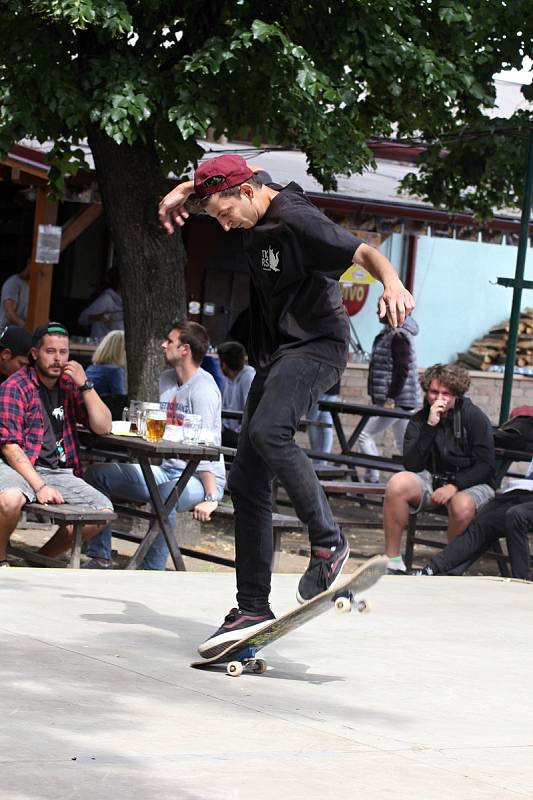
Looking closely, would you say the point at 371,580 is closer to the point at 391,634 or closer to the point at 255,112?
the point at 391,634

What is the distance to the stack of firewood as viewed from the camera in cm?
2084

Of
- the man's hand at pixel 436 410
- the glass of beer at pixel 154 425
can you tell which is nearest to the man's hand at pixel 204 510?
the glass of beer at pixel 154 425

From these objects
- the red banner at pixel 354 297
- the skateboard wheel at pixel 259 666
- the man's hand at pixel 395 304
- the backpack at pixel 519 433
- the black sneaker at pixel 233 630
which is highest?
the man's hand at pixel 395 304

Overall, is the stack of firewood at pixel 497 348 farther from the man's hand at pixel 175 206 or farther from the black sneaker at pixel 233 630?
the black sneaker at pixel 233 630

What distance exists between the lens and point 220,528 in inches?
457

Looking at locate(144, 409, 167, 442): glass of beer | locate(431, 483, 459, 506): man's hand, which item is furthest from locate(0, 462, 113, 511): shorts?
locate(431, 483, 459, 506): man's hand

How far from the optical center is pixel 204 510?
823cm

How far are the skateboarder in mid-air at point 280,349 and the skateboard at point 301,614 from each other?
0.16 feet

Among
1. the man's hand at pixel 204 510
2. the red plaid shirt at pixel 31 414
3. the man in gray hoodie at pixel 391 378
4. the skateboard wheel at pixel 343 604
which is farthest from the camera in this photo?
the man in gray hoodie at pixel 391 378

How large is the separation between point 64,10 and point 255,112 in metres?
1.95

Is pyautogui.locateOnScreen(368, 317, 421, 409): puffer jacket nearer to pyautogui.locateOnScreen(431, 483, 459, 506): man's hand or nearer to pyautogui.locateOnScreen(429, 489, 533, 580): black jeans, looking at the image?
pyautogui.locateOnScreen(431, 483, 459, 506): man's hand

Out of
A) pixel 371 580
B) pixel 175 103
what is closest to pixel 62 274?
pixel 175 103

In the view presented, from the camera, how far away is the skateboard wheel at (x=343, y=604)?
15.0 feet

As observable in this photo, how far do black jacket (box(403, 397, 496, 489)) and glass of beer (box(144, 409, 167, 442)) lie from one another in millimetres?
1792
